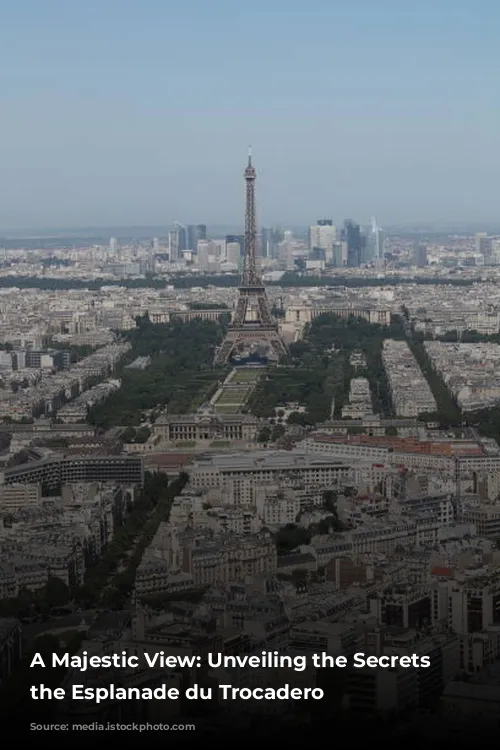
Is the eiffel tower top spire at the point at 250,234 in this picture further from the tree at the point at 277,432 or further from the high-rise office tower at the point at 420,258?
the high-rise office tower at the point at 420,258

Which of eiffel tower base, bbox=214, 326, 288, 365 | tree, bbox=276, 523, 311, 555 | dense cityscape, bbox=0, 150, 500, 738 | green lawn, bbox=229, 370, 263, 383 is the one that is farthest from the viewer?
eiffel tower base, bbox=214, 326, 288, 365

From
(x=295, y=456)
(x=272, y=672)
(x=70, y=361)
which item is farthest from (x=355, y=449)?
(x=70, y=361)

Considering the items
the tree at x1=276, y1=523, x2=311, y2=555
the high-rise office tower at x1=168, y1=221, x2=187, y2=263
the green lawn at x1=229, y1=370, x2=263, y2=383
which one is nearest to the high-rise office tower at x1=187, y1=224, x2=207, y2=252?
the high-rise office tower at x1=168, y1=221, x2=187, y2=263

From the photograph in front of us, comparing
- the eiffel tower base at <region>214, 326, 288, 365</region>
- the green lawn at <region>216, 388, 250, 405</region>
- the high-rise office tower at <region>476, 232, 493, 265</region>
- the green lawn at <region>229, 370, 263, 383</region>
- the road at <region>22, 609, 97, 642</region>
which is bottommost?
the green lawn at <region>229, 370, 263, 383</region>

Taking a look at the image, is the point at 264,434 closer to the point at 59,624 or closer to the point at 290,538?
the point at 290,538

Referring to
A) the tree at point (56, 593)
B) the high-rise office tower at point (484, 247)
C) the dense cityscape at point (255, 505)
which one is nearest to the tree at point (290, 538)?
the dense cityscape at point (255, 505)

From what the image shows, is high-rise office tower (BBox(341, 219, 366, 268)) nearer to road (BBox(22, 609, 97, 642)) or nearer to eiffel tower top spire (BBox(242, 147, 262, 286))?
eiffel tower top spire (BBox(242, 147, 262, 286))

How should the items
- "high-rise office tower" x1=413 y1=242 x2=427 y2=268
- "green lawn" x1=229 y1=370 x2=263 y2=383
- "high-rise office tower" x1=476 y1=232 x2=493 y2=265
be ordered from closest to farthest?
"green lawn" x1=229 y1=370 x2=263 y2=383, "high-rise office tower" x1=476 y1=232 x2=493 y2=265, "high-rise office tower" x1=413 y1=242 x2=427 y2=268
